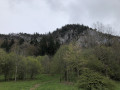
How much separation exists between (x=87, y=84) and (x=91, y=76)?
67cm

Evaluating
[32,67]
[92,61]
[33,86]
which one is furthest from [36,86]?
[92,61]

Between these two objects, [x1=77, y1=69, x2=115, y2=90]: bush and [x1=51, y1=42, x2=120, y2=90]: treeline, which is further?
[x1=51, y1=42, x2=120, y2=90]: treeline

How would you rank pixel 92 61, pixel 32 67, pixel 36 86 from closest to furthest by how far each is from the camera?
pixel 36 86 < pixel 92 61 < pixel 32 67

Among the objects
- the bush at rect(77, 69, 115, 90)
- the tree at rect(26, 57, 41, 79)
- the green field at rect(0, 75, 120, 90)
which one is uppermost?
the bush at rect(77, 69, 115, 90)

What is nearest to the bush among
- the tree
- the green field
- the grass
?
the green field

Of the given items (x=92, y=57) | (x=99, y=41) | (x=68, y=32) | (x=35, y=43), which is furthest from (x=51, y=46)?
(x=68, y=32)

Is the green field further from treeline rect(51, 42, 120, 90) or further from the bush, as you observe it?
the bush

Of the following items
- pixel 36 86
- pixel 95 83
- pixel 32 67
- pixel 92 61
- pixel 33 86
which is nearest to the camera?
pixel 95 83

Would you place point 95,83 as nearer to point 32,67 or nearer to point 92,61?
point 92,61

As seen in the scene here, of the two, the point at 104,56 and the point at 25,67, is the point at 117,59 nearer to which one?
the point at 104,56

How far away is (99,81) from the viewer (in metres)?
9.20

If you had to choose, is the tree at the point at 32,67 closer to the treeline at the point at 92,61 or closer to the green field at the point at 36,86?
the treeline at the point at 92,61

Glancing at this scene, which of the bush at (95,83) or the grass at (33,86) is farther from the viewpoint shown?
the grass at (33,86)

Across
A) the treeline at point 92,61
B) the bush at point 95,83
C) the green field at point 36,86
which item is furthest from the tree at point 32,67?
the bush at point 95,83
